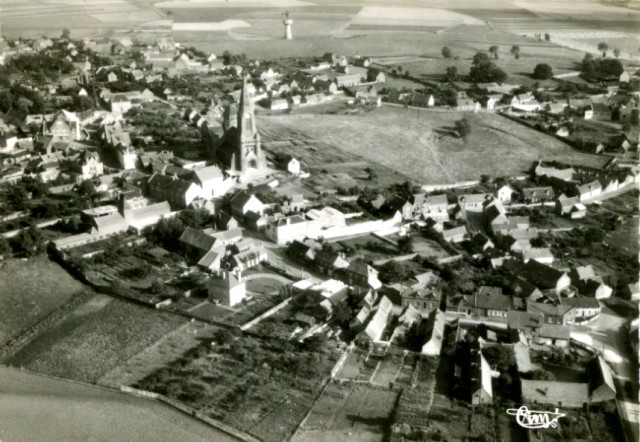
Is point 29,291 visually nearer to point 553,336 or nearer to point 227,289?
point 227,289

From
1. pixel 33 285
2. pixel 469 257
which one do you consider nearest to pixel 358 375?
pixel 469 257

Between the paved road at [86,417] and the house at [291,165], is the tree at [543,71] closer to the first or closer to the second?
the house at [291,165]


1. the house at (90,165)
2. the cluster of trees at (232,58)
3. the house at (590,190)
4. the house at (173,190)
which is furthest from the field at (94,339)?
the cluster of trees at (232,58)

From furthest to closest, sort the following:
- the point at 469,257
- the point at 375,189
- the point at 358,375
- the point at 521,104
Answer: the point at 521,104
the point at 375,189
the point at 469,257
the point at 358,375

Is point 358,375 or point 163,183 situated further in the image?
point 163,183

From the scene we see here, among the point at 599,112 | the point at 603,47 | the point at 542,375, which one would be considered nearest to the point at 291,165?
the point at 542,375

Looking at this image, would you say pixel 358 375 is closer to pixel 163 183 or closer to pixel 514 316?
pixel 514 316
